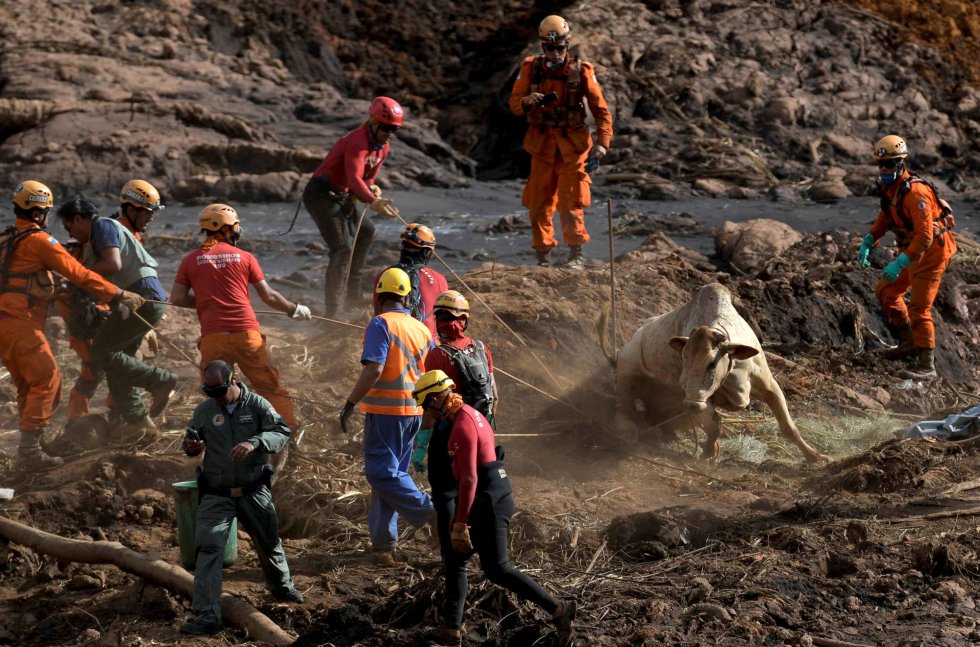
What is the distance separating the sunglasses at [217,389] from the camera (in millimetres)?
6586

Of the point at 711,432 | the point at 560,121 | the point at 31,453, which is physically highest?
the point at 560,121

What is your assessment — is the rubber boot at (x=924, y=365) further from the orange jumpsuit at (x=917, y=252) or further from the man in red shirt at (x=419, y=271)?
the man in red shirt at (x=419, y=271)

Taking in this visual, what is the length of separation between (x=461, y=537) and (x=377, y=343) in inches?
64.7

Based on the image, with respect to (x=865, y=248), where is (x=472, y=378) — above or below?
above

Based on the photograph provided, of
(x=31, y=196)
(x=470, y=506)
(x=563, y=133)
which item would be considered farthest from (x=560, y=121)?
(x=470, y=506)

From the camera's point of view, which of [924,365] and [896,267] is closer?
[896,267]

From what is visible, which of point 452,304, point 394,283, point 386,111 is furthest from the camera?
point 386,111

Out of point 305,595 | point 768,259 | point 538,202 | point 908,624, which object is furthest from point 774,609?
point 768,259

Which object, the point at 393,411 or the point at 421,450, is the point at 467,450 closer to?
the point at 421,450

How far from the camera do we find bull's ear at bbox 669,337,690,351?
30.1 ft

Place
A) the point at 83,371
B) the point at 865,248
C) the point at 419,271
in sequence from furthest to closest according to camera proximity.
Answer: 1. the point at 865,248
2. the point at 83,371
3. the point at 419,271

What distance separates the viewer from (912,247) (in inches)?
457

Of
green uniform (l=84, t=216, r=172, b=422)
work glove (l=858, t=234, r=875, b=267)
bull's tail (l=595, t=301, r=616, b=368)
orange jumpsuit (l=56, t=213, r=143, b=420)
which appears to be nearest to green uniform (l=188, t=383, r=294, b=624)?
green uniform (l=84, t=216, r=172, b=422)

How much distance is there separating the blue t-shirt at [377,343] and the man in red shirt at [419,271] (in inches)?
33.6
